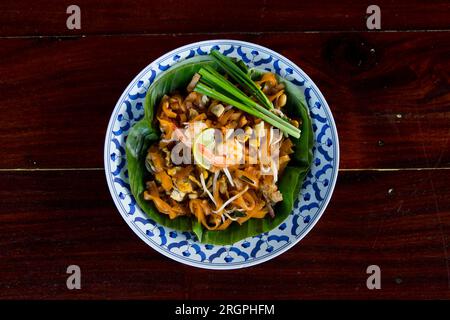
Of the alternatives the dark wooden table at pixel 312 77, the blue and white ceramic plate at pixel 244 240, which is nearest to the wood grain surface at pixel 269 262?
the dark wooden table at pixel 312 77

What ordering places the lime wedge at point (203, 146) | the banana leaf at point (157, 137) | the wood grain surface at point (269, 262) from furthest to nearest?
the wood grain surface at point (269, 262), the banana leaf at point (157, 137), the lime wedge at point (203, 146)

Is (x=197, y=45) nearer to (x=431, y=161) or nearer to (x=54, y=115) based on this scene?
(x=54, y=115)

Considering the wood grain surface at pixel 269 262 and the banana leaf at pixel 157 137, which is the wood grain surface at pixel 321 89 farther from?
the banana leaf at pixel 157 137

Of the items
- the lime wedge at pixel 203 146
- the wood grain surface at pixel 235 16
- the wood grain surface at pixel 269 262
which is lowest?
the wood grain surface at pixel 269 262

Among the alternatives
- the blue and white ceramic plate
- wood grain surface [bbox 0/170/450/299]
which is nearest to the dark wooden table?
wood grain surface [bbox 0/170/450/299]

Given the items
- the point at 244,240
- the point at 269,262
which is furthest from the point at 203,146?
the point at 269,262

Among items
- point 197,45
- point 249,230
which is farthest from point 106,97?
point 249,230
